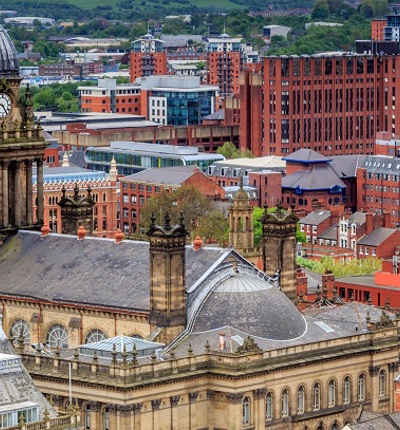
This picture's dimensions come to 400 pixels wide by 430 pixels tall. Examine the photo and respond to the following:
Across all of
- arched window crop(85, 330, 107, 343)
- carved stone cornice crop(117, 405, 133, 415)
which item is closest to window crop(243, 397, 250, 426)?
carved stone cornice crop(117, 405, 133, 415)

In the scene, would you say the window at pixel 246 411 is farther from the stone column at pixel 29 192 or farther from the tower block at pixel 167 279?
the stone column at pixel 29 192

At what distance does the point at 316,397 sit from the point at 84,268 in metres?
14.8

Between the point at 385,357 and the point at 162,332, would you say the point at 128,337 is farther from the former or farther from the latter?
the point at 385,357

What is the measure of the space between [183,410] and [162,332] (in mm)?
4795

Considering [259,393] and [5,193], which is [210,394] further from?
[5,193]

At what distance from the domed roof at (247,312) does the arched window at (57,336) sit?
868 cm

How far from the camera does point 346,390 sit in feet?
490

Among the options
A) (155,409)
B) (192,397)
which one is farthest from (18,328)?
(155,409)

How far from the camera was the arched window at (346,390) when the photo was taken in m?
149

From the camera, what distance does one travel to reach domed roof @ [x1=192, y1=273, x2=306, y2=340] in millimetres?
144625

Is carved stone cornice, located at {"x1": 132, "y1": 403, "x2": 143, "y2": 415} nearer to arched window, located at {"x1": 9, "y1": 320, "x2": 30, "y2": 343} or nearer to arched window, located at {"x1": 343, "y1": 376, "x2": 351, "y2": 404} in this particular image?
arched window, located at {"x1": 9, "y1": 320, "x2": 30, "y2": 343}

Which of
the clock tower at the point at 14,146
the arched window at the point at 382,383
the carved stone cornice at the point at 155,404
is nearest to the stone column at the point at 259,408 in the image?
the carved stone cornice at the point at 155,404

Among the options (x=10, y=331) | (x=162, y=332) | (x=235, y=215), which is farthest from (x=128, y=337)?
(x=235, y=215)

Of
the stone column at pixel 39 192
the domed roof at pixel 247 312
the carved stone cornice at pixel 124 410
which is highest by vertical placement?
the stone column at pixel 39 192
